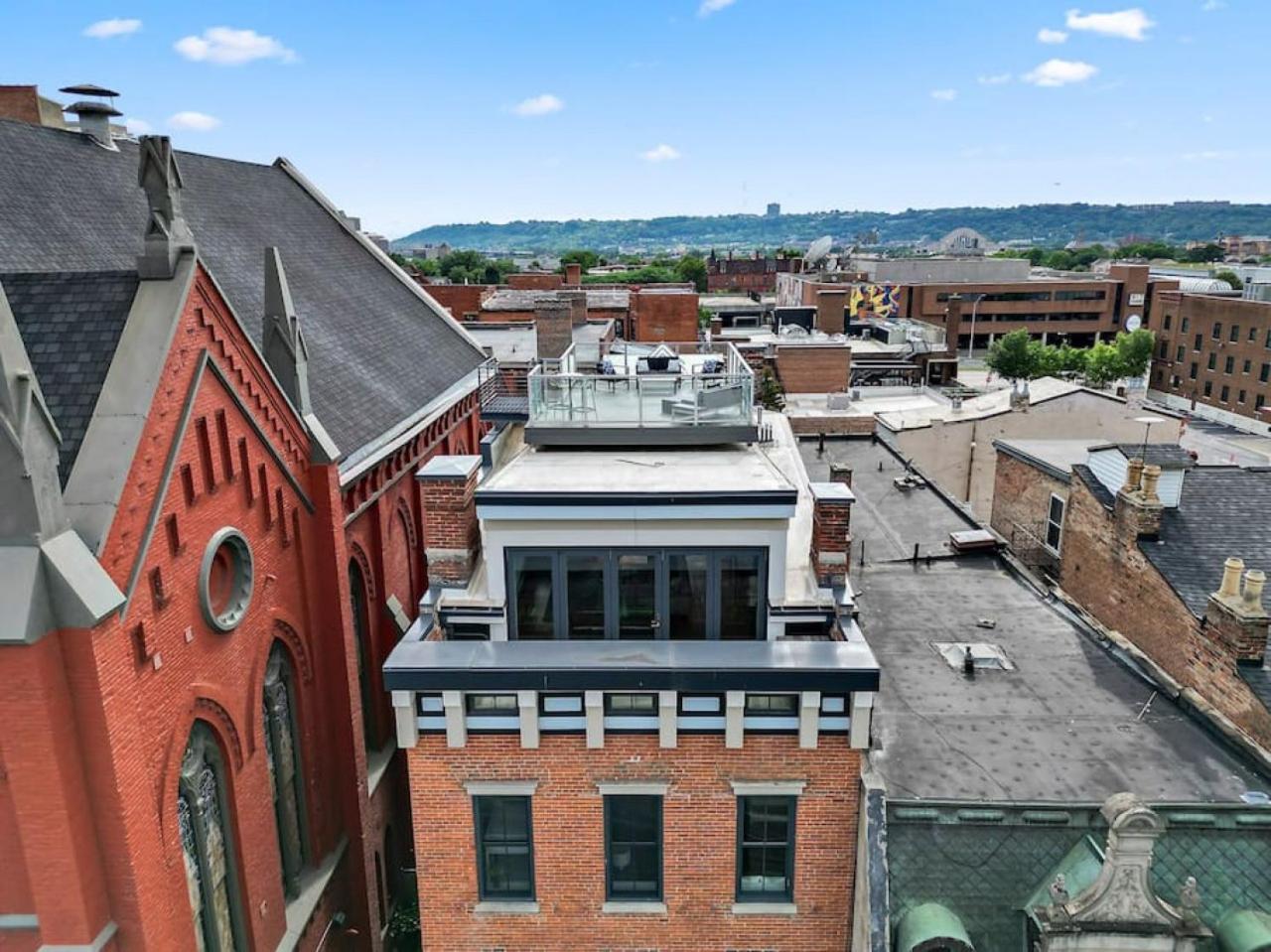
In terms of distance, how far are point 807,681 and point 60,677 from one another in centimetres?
918

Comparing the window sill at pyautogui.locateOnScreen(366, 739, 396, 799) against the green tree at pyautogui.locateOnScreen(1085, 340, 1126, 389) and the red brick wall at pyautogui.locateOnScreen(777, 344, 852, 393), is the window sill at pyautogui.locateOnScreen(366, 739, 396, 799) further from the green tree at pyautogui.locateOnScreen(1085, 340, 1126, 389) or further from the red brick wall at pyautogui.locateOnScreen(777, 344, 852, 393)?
the green tree at pyautogui.locateOnScreen(1085, 340, 1126, 389)

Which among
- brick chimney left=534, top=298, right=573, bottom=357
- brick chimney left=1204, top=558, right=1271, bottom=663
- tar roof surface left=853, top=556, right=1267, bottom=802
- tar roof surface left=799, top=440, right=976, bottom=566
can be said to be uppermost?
brick chimney left=534, top=298, right=573, bottom=357

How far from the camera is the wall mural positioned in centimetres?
12288

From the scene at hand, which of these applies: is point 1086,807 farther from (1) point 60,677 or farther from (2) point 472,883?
(1) point 60,677

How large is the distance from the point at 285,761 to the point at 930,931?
11299 mm

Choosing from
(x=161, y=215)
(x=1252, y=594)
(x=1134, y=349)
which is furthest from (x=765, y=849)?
(x=1134, y=349)

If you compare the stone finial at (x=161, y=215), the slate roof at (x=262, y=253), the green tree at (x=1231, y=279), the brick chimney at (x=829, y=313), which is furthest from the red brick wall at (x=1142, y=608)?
the green tree at (x=1231, y=279)

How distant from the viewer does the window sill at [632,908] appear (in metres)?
13.2

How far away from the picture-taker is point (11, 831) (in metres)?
9.96

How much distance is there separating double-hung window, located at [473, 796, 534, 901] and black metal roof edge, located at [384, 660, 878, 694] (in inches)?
79.5

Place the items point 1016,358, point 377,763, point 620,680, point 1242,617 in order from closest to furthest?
point 620,680 < point 1242,617 < point 377,763 < point 1016,358

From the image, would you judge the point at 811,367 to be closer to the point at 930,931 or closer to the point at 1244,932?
the point at 1244,932

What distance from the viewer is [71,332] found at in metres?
11.1

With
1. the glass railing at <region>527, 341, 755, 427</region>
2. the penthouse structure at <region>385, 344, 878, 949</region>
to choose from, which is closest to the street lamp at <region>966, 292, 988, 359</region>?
the glass railing at <region>527, 341, 755, 427</region>
